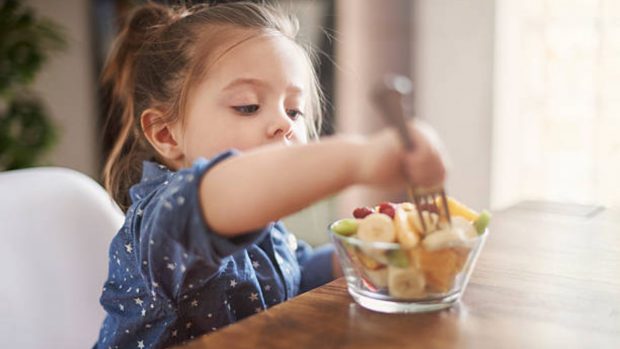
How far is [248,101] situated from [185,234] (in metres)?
0.28

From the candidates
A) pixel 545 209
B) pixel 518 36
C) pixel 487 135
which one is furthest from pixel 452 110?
pixel 545 209

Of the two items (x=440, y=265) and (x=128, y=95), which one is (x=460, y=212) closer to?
(x=440, y=265)

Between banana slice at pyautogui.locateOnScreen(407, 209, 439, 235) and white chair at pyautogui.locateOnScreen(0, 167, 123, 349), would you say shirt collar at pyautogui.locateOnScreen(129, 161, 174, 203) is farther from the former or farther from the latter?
banana slice at pyautogui.locateOnScreen(407, 209, 439, 235)

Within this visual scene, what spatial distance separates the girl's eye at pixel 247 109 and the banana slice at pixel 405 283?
1.06 feet

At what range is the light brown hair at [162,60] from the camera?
3.21ft

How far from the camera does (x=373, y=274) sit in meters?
0.66

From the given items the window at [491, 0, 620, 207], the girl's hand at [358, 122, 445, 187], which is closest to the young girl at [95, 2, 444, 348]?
the girl's hand at [358, 122, 445, 187]

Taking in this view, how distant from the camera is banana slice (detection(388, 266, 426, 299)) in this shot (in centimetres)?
64

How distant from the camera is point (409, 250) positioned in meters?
0.62

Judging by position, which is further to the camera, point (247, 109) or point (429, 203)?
point (247, 109)

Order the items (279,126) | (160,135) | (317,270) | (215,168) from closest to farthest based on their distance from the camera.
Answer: (215,168)
(279,126)
(160,135)
(317,270)

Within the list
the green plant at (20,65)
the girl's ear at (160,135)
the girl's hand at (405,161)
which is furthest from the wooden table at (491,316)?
the green plant at (20,65)

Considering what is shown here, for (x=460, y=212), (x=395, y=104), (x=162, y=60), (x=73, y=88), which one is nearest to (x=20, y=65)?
(x=73, y=88)

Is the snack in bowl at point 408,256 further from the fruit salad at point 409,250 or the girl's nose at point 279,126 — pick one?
the girl's nose at point 279,126
